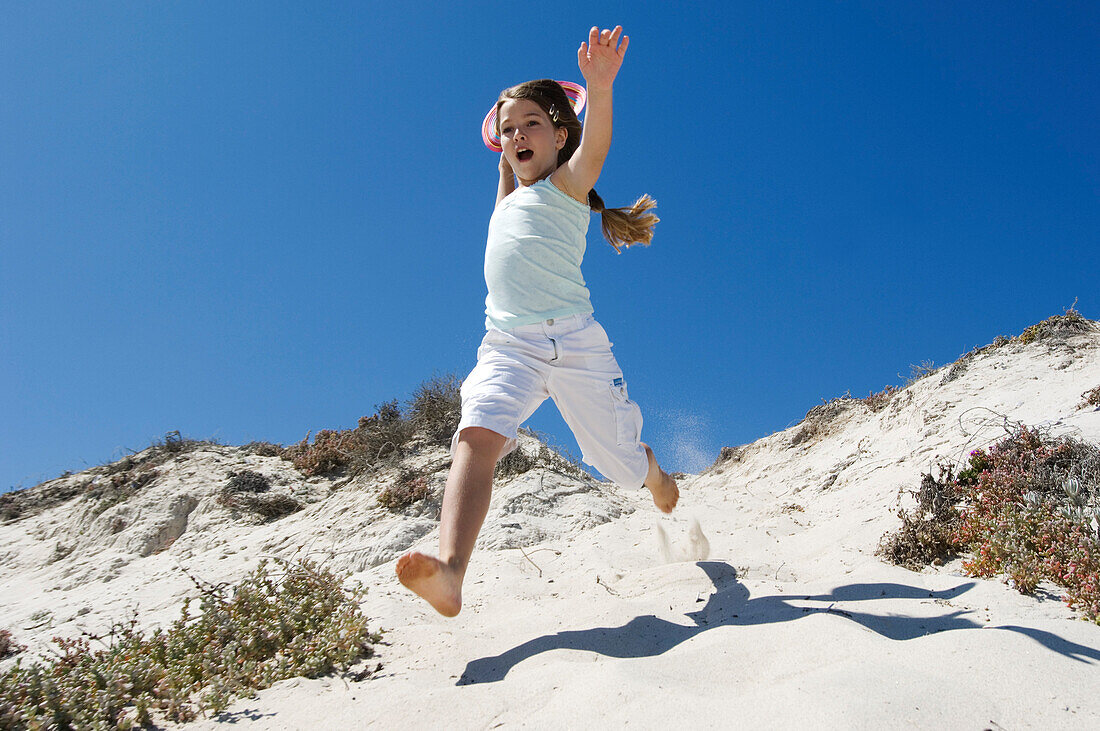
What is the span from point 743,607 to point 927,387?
17.0 feet

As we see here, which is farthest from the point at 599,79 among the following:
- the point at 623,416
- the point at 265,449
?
the point at 265,449

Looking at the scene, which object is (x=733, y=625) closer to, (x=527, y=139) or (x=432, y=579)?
(x=432, y=579)

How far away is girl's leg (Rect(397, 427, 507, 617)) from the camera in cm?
223

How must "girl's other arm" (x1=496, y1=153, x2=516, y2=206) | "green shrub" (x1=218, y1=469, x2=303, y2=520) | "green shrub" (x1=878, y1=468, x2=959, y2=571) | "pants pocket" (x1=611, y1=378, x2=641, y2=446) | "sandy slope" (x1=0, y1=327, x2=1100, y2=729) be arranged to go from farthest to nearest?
1. "green shrub" (x1=218, y1=469, x2=303, y2=520)
2. "girl's other arm" (x1=496, y1=153, x2=516, y2=206)
3. "green shrub" (x1=878, y1=468, x2=959, y2=571)
4. "pants pocket" (x1=611, y1=378, x2=641, y2=446)
5. "sandy slope" (x1=0, y1=327, x2=1100, y2=729)

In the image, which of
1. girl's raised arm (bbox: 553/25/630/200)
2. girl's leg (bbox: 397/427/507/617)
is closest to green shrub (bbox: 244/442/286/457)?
girl's leg (bbox: 397/427/507/617)

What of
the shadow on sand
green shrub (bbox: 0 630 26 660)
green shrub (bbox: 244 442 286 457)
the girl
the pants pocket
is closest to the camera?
the shadow on sand

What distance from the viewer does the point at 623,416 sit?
3234 millimetres

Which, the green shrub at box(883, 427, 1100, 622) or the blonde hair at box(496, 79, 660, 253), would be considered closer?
the green shrub at box(883, 427, 1100, 622)

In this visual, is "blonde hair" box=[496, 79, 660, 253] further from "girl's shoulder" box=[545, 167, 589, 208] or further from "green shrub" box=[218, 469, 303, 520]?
"green shrub" box=[218, 469, 303, 520]

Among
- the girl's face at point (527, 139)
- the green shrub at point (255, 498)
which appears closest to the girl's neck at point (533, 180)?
the girl's face at point (527, 139)

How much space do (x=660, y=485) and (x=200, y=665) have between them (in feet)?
7.43

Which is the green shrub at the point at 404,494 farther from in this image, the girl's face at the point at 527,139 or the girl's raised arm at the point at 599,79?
the girl's raised arm at the point at 599,79

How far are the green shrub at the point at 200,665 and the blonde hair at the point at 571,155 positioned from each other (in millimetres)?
2429

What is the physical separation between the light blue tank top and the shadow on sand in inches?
54.8
